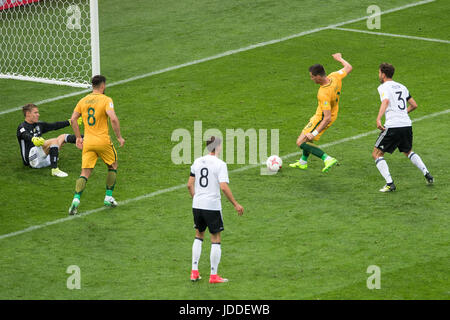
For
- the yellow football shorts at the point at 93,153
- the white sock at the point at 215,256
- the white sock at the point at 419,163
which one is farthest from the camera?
the white sock at the point at 419,163

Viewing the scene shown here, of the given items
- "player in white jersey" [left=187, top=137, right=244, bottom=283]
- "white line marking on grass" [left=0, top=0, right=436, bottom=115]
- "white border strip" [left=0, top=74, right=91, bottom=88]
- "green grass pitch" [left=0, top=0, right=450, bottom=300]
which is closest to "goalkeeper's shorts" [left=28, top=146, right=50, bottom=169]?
"green grass pitch" [left=0, top=0, right=450, bottom=300]

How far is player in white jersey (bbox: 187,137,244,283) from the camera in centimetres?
1090

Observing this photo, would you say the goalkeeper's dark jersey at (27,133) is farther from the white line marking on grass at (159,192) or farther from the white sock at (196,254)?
the white sock at (196,254)

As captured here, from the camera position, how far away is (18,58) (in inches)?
866

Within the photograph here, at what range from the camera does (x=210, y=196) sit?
1098cm

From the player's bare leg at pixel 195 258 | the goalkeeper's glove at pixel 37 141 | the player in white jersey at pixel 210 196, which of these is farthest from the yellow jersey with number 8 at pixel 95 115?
the player's bare leg at pixel 195 258

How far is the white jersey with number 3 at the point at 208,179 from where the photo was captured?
35.7 feet

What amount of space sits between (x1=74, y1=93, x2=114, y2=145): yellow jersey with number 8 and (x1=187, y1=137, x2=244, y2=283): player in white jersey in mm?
2884

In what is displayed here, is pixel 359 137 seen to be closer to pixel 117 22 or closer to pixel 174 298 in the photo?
pixel 174 298

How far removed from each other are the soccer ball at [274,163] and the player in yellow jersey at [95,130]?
275cm

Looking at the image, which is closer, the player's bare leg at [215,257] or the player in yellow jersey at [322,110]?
the player's bare leg at [215,257]

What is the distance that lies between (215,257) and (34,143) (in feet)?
17.6

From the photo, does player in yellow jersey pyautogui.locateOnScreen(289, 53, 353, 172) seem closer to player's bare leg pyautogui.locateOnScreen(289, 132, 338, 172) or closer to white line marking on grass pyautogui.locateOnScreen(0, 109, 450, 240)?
player's bare leg pyautogui.locateOnScreen(289, 132, 338, 172)

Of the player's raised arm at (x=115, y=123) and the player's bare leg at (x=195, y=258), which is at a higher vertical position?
the player's raised arm at (x=115, y=123)
